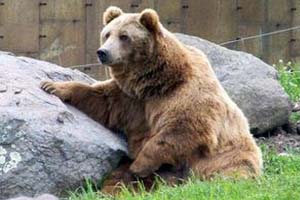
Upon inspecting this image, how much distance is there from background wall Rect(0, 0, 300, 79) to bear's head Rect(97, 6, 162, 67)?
5992 millimetres

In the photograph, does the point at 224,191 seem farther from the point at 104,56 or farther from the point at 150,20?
the point at 150,20

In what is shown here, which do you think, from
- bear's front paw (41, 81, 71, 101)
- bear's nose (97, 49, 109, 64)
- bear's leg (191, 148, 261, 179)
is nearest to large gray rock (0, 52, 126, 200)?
bear's front paw (41, 81, 71, 101)

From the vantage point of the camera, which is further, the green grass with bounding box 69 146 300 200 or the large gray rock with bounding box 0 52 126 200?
the large gray rock with bounding box 0 52 126 200

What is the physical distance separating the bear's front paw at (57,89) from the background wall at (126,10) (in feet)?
19.3

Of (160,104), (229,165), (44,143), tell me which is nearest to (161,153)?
(160,104)

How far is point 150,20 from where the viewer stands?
26.6 feet

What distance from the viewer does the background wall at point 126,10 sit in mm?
14281

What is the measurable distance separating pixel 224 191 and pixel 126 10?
25.5 feet

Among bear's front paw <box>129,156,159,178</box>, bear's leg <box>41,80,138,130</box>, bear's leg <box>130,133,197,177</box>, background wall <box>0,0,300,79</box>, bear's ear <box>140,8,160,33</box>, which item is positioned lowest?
background wall <box>0,0,300,79</box>

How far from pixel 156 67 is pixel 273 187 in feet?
5.29

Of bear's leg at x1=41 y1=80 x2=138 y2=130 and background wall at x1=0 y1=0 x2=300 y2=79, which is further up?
bear's leg at x1=41 y1=80 x2=138 y2=130

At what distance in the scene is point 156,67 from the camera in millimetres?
8133

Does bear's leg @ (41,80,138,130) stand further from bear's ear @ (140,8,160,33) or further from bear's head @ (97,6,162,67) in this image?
bear's ear @ (140,8,160,33)

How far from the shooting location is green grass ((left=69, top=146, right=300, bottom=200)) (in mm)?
6766
